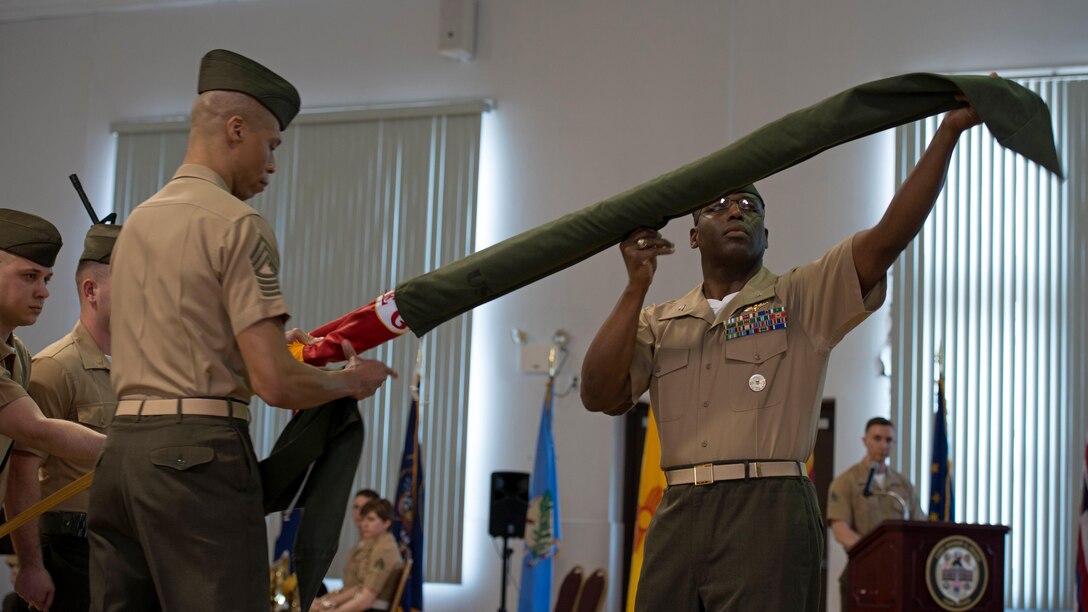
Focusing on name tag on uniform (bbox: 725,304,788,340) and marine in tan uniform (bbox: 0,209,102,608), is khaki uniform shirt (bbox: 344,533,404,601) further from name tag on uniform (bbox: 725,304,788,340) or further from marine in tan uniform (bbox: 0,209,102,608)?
→ name tag on uniform (bbox: 725,304,788,340)

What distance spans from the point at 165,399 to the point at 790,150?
1438mm

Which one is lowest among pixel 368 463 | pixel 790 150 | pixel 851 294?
pixel 368 463

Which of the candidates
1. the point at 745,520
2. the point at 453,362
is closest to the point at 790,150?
the point at 745,520

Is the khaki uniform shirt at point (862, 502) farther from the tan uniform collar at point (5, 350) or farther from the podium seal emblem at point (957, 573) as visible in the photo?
the tan uniform collar at point (5, 350)

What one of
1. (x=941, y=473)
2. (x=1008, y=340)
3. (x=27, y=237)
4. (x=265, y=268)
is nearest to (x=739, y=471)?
(x=265, y=268)

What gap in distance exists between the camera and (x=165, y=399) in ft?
7.30

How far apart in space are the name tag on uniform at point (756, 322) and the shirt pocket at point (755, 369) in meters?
0.01

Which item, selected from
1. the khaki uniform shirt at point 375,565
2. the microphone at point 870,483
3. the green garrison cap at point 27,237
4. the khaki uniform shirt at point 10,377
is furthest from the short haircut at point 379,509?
the green garrison cap at point 27,237

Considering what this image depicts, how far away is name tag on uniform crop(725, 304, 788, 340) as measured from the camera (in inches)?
113

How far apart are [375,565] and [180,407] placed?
5.70 m

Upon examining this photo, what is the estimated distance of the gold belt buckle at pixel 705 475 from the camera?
2768 millimetres

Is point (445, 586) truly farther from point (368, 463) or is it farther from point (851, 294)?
point (851, 294)

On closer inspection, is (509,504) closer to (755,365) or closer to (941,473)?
(941,473)

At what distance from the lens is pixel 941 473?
310 inches
